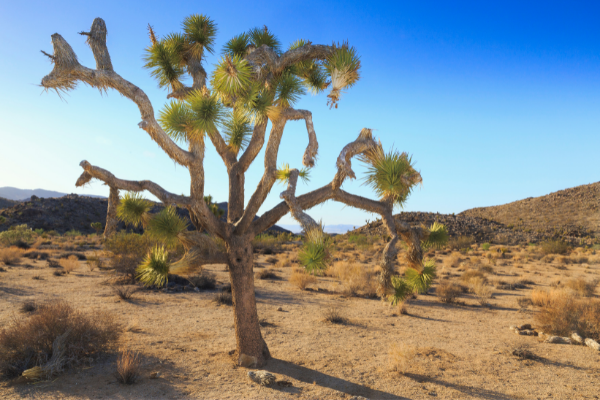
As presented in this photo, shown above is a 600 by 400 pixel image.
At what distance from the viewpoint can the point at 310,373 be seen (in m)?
6.47

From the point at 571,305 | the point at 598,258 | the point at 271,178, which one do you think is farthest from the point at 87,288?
the point at 598,258

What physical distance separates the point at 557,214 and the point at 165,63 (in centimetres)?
6015

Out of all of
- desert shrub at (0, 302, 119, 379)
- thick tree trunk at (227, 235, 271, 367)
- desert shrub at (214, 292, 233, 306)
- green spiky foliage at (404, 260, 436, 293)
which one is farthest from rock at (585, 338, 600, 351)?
desert shrub at (0, 302, 119, 379)

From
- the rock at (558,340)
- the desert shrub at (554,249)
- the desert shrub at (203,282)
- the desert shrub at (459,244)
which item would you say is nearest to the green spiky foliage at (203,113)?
the rock at (558,340)

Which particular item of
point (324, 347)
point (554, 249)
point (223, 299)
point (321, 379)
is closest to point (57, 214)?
point (223, 299)

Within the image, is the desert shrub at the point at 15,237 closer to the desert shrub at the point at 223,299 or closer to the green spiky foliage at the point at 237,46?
the desert shrub at the point at 223,299

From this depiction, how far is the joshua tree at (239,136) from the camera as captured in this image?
518cm

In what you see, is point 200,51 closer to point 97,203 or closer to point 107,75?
point 107,75

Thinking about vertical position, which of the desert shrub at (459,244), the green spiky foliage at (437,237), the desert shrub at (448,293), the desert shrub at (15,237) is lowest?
the desert shrub at (448,293)

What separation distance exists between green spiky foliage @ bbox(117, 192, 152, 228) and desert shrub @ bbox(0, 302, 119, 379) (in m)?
2.31

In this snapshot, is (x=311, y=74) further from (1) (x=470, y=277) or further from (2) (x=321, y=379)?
(1) (x=470, y=277)

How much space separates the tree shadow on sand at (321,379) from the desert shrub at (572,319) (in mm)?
5716

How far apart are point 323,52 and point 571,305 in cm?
888

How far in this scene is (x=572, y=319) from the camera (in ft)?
28.5
